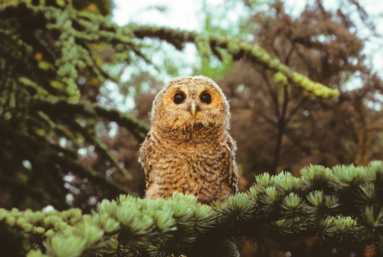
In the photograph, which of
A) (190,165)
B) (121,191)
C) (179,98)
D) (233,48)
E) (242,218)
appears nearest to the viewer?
(242,218)

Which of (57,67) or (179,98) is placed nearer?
(179,98)

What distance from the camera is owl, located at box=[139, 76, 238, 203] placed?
56.0 inches

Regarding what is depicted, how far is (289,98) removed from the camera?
20.8 ft

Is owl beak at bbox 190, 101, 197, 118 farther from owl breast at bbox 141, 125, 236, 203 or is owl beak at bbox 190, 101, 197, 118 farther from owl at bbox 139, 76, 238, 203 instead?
owl breast at bbox 141, 125, 236, 203

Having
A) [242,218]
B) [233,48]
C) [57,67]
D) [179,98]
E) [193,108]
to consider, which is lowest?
[242,218]

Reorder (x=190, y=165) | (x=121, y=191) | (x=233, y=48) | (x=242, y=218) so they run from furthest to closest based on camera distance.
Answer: (x=121, y=191) < (x=233, y=48) < (x=190, y=165) < (x=242, y=218)

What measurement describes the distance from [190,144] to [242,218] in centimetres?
71

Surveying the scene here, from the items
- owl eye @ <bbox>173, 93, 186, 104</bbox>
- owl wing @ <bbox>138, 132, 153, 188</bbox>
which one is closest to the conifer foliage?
owl wing @ <bbox>138, 132, 153, 188</bbox>

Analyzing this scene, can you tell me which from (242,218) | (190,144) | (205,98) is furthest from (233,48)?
(242,218)

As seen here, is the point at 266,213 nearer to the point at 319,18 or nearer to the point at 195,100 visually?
the point at 195,100

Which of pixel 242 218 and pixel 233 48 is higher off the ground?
pixel 233 48

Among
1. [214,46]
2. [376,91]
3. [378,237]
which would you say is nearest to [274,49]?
[376,91]

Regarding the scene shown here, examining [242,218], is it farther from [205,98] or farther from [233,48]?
[233,48]

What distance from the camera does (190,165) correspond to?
142 cm
